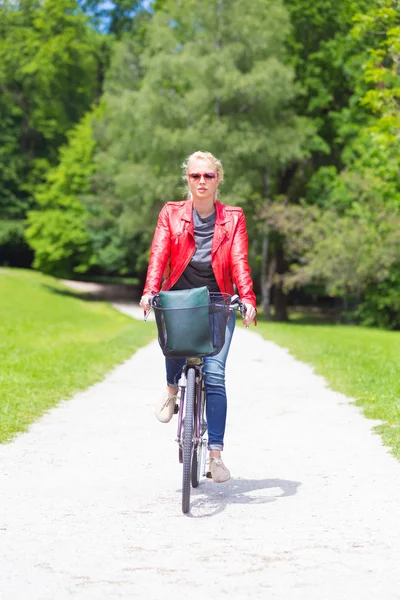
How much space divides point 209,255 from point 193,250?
0.11 m

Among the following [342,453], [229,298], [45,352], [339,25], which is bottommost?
[45,352]

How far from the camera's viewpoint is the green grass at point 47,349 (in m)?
9.48

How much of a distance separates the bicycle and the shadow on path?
0.46 ft

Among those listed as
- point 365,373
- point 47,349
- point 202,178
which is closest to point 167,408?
point 202,178

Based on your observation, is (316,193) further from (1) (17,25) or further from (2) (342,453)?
(2) (342,453)

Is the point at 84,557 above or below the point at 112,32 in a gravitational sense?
below

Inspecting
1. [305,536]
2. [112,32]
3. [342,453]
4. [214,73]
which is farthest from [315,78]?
[305,536]

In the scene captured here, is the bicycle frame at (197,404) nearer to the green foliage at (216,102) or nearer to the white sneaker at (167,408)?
the white sneaker at (167,408)

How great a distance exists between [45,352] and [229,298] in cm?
1072

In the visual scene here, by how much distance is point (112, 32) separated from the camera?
51750 millimetres

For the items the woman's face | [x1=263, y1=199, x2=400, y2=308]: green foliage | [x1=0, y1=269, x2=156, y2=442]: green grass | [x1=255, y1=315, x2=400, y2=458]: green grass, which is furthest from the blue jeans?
[x1=263, y1=199, x2=400, y2=308]: green foliage

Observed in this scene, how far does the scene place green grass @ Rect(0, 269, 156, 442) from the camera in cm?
948

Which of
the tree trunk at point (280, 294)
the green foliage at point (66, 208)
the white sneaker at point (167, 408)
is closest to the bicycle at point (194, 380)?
the white sneaker at point (167, 408)

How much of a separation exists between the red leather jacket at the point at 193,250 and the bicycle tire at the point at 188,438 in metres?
0.61
